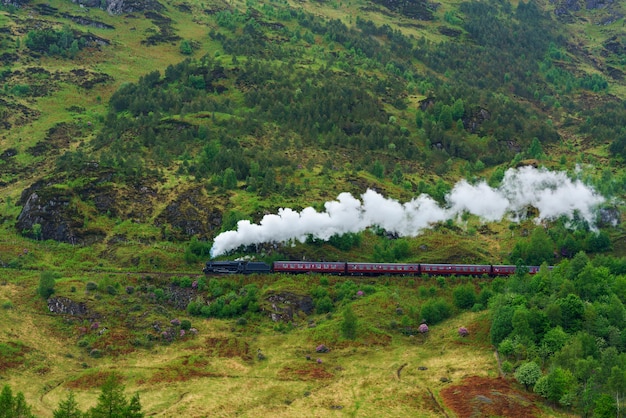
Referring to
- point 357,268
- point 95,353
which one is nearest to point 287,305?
point 357,268

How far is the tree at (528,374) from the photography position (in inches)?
3095

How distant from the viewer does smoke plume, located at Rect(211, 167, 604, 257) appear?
115m

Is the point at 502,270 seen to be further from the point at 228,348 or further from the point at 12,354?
the point at 12,354

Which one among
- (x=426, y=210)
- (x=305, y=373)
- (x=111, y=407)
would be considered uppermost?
(x=426, y=210)

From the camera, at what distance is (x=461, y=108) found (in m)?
197

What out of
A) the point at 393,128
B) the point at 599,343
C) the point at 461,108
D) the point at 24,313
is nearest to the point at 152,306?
the point at 24,313

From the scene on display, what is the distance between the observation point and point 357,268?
112312 millimetres

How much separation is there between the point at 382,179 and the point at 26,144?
8772cm

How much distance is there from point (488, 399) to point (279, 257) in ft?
158

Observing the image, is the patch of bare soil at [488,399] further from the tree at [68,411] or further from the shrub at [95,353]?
the shrub at [95,353]

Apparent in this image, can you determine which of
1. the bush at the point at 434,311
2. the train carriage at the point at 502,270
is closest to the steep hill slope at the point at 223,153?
the train carriage at the point at 502,270

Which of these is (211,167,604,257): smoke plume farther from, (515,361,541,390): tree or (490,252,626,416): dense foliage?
(515,361,541,390): tree

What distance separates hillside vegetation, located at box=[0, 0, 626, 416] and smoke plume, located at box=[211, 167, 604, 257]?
1.97 meters

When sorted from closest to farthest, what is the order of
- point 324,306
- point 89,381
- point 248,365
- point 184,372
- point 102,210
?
point 89,381, point 184,372, point 248,365, point 324,306, point 102,210
